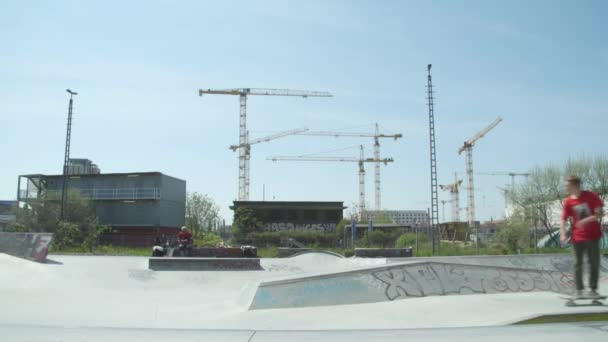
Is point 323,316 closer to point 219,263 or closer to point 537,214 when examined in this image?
point 219,263

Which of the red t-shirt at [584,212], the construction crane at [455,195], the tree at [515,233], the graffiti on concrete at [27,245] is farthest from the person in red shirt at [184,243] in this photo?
the construction crane at [455,195]

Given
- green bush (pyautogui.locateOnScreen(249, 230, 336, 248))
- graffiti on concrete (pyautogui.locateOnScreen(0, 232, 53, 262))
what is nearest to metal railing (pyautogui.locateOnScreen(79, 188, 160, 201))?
green bush (pyautogui.locateOnScreen(249, 230, 336, 248))

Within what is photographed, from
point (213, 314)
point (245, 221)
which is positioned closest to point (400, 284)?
point (213, 314)

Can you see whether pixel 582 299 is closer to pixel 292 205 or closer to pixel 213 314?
pixel 213 314

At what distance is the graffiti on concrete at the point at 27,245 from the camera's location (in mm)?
15180

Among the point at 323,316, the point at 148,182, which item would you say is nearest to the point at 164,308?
the point at 323,316

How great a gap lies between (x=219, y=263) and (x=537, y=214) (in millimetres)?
24537

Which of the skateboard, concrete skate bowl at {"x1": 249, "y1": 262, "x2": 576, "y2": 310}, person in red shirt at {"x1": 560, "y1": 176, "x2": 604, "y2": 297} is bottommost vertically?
concrete skate bowl at {"x1": 249, "y1": 262, "x2": 576, "y2": 310}

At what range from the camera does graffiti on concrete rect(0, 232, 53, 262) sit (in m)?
15.2

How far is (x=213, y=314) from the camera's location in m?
6.83

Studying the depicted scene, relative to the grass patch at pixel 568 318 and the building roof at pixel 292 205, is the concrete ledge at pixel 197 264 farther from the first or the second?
the building roof at pixel 292 205

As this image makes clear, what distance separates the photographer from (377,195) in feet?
377

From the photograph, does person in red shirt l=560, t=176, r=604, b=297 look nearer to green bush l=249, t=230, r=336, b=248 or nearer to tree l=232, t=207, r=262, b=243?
green bush l=249, t=230, r=336, b=248

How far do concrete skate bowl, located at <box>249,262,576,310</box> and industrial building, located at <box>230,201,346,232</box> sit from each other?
54513mm
